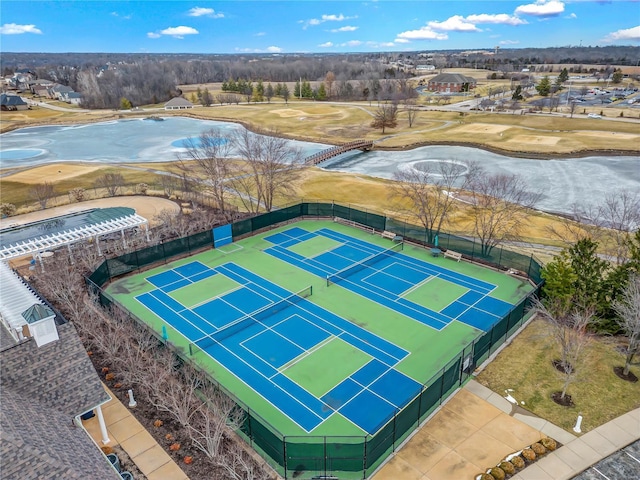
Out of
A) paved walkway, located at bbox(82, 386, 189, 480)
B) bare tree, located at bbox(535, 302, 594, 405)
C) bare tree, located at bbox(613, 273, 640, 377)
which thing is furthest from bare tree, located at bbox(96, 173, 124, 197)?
bare tree, located at bbox(613, 273, 640, 377)

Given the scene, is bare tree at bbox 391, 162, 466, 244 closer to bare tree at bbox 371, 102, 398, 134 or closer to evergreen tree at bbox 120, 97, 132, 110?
bare tree at bbox 371, 102, 398, 134

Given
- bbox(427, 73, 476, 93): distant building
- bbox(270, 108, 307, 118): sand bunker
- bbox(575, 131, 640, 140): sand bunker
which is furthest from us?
bbox(427, 73, 476, 93): distant building

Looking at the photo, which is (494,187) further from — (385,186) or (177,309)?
(177,309)

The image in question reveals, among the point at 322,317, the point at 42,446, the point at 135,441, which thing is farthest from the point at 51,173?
the point at 42,446

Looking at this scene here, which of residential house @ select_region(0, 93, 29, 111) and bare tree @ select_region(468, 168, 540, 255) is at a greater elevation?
residential house @ select_region(0, 93, 29, 111)

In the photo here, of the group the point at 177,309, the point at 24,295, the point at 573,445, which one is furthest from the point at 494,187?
the point at 24,295

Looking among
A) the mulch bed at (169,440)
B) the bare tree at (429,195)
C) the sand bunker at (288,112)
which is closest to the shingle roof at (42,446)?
the mulch bed at (169,440)
